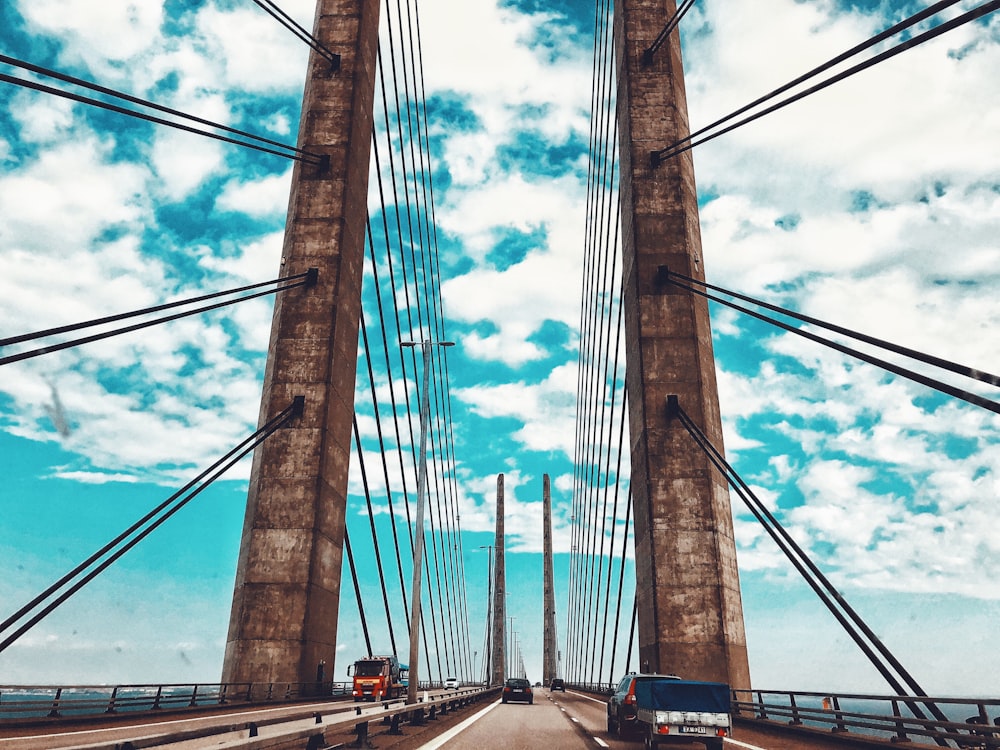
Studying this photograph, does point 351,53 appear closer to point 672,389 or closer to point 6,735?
point 672,389

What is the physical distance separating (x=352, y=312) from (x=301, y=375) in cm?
418

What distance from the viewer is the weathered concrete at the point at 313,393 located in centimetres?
2484

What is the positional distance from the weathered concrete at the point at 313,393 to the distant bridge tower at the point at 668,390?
11009 millimetres

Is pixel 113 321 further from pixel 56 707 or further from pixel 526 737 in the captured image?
pixel 526 737

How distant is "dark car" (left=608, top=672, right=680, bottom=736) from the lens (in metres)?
15.7

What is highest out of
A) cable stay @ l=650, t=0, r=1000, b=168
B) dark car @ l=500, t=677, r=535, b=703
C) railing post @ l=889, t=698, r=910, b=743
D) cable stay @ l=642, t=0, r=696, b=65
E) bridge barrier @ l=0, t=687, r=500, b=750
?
cable stay @ l=642, t=0, r=696, b=65

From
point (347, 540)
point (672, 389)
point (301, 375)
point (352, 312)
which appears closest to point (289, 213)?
point (352, 312)

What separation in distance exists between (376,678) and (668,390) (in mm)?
16476

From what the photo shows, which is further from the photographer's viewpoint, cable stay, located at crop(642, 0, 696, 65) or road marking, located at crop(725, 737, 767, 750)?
cable stay, located at crop(642, 0, 696, 65)

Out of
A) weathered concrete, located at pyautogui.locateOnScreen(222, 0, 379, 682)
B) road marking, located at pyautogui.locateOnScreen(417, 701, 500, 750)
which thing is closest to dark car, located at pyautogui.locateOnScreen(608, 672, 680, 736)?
road marking, located at pyautogui.locateOnScreen(417, 701, 500, 750)

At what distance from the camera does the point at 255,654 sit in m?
24.3

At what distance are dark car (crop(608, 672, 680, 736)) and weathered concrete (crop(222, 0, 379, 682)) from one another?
11587mm

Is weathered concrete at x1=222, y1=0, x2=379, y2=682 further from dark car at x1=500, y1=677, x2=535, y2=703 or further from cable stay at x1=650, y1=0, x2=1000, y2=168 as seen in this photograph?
cable stay at x1=650, y1=0, x2=1000, y2=168

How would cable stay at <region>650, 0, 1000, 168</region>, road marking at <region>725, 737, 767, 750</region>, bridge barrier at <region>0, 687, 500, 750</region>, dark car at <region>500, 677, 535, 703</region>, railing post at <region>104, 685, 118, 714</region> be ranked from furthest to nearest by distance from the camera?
dark car at <region>500, 677, 535, 703</region>
railing post at <region>104, 685, 118, 714</region>
road marking at <region>725, 737, 767, 750</region>
cable stay at <region>650, 0, 1000, 168</region>
bridge barrier at <region>0, 687, 500, 750</region>
